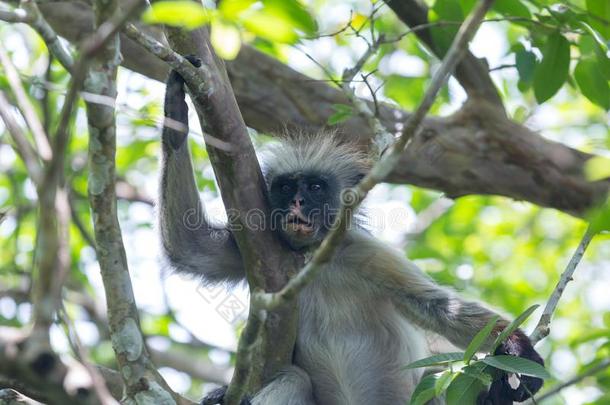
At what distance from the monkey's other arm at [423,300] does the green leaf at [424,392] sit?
160 centimetres

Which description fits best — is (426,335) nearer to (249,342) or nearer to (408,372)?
(408,372)

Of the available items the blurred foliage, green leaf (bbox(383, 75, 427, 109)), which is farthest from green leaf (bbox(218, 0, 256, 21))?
green leaf (bbox(383, 75, 427, 109))

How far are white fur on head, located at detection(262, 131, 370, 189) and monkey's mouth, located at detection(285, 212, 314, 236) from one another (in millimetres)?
1609

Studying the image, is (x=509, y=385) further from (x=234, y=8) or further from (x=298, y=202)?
(x=234, y=8)

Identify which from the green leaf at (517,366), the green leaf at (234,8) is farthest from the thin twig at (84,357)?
the green leaf at (517,366)

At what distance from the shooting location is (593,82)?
6.35m

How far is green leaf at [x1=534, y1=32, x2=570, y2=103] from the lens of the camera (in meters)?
6.47

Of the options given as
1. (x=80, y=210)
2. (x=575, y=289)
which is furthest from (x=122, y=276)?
(x=575, y=289)

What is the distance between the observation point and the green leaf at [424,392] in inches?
196

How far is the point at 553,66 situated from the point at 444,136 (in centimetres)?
241

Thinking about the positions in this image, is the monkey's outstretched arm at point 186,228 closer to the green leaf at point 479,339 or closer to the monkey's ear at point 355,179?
the monkey's ear at point 355,179

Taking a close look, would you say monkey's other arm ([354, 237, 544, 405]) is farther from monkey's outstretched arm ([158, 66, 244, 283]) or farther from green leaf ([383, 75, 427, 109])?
green leaf ([383, 75, 427, 109])

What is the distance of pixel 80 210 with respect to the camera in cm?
1167

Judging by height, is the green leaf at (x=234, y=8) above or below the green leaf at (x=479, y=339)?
above
